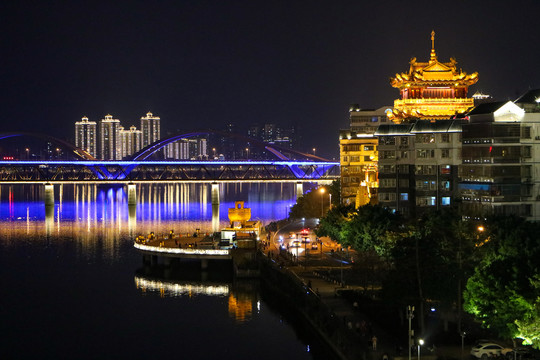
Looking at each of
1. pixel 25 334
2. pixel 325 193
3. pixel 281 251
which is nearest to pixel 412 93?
pixel 325 193

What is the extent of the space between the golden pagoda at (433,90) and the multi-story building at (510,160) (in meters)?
22.4

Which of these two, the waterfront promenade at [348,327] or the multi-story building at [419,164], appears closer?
the waterfront promenade at [348,327]

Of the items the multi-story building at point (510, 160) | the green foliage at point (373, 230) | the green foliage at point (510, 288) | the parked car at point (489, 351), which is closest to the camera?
the green foliage at point (510, 288)

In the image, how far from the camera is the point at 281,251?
47062mm

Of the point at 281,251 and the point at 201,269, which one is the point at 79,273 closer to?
the point at 201,269

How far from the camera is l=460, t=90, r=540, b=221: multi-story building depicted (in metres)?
39.1

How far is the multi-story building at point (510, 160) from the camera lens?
3912cm

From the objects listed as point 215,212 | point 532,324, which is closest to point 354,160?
point 215,212

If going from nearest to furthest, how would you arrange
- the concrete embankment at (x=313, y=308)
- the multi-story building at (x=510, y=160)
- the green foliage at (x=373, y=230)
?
the concrete embankment at (x=313, y=308) → the green foliage at (x=373, y=230) → the multi-story building at (x=510, y=160)

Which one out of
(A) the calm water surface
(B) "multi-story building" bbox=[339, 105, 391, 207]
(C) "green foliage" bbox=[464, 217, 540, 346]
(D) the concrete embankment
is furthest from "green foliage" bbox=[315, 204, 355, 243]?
(C) "green foliage" bbox=[464, 217, 540, 346]

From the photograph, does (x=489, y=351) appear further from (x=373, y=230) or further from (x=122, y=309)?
(x=122, y=309)

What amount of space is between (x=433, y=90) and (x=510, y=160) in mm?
25700

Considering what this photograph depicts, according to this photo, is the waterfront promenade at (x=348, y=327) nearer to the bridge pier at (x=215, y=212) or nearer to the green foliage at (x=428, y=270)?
the green foliage at (x=428, y=270)

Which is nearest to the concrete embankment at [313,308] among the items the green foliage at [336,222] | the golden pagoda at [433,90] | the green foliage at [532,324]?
the green foliage at [336,222]
